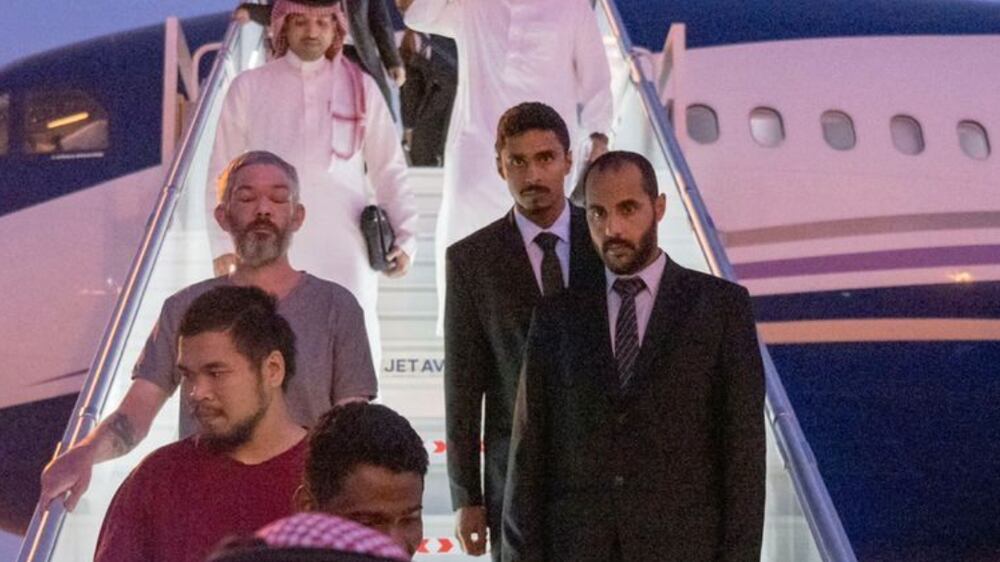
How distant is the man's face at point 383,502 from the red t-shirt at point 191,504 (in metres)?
0.61

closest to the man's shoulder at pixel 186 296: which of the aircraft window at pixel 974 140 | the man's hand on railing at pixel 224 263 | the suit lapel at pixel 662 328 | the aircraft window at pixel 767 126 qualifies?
the suit lapel at pixel 662 328

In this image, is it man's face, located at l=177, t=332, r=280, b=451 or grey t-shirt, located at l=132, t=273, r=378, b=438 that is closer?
man's face, located at l=177, t=332, r=280, b=451

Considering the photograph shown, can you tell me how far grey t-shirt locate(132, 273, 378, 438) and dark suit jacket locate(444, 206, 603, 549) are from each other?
1.34 ft

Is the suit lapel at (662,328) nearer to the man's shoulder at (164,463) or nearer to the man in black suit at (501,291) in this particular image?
the man in black suit at (501,291)

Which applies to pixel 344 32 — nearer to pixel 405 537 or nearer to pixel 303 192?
pixel 303 192

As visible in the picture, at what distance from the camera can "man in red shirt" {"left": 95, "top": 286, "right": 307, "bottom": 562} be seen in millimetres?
2539

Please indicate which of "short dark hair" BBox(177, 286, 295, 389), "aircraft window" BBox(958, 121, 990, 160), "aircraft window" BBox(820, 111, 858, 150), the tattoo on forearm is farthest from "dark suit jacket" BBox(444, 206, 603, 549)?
"aircraft window" BBox(958, 121, 990, 160)

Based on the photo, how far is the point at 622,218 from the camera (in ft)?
10.8

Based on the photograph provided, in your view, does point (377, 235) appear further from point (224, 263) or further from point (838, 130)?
point (838, 130)

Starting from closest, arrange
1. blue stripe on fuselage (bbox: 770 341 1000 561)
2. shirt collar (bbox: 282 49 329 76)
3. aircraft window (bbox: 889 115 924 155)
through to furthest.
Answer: shirt collar (bbox: 282 49 329 76)
blue stripe on fuselage (bbox: 770 341 1000 561)
aircraft window (bbox: 889 115 924 155)

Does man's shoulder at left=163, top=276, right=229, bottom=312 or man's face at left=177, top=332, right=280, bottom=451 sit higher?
man's shoulder at left=163, top=276, right=229, bottom=312

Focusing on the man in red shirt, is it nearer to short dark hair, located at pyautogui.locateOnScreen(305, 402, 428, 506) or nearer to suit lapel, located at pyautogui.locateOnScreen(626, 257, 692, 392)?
short dark hair, located at pyautogui.locateOnScreen(305, 402, 428, 506)

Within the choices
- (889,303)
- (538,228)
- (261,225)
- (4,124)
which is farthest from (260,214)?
(889,303)

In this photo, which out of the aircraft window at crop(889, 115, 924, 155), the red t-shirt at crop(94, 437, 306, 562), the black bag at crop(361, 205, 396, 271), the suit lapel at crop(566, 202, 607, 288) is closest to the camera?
the red t-shirt at crop(94, 437, 306, 562)
